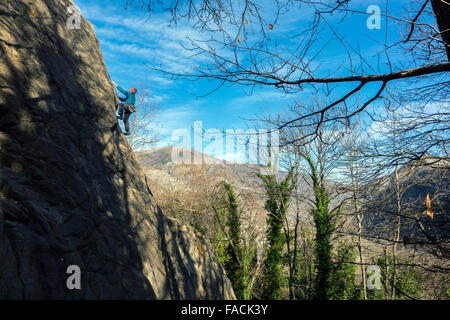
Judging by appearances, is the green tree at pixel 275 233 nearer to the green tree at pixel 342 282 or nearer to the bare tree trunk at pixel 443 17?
the green tree at pixel 342 282

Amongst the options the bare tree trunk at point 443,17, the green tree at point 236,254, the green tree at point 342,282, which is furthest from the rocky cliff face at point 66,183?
the green tree at point 342,282

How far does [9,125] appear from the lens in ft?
8.75

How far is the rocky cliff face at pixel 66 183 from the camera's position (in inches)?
85.7

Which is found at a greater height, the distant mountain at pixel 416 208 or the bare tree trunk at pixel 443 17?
the bare tree trunk at pixel 443 17

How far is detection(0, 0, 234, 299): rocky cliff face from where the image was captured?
218cm

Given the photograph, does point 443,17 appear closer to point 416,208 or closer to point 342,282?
point 416,208

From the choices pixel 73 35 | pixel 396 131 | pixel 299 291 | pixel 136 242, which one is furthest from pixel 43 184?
pixel 299 291

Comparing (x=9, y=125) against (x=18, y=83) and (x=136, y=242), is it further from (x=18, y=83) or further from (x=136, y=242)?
(x=136, y=242)

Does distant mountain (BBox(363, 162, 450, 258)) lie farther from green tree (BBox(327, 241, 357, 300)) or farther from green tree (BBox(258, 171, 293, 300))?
green tree (BBox(258, 171, 293, 300))

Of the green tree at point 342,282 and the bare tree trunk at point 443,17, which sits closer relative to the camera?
the bare tree trunk at point 443,17

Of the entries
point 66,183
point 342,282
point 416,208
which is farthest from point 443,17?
point 342,282

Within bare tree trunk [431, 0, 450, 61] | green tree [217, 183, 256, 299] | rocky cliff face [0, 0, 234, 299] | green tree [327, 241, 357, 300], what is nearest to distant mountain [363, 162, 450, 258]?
bare tree trunk [431, 0, 450, 61]

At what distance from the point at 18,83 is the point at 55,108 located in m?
0.47

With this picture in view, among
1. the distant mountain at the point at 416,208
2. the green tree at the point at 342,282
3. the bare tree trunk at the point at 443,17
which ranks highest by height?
the bare tree trunk at the point at 443,17
